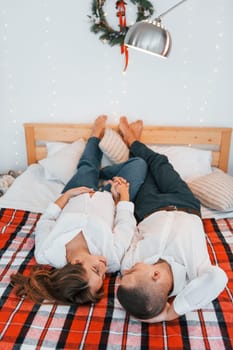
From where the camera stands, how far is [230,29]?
7.30ft

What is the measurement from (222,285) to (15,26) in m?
2.03

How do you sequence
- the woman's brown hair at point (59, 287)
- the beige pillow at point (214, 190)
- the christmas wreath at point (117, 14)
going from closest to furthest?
the woman's brown hair at point (59, 287) < the beige pillow at point (214, 190) < the christmas wreath at point (117, 14)

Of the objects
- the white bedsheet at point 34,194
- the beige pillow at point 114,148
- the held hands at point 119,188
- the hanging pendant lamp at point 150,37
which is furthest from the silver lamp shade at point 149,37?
the white bedsheet at point 34,194

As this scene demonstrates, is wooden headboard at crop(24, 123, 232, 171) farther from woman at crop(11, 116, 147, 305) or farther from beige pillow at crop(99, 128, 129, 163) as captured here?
woman at crop(11, 116, 147, 305)

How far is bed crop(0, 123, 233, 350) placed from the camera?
3.66ft

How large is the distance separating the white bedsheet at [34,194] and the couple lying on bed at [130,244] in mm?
161

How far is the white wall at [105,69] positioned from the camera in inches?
88.4

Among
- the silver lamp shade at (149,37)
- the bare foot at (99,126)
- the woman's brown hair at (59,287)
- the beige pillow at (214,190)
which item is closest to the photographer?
the woman's brown hair at (59,287)

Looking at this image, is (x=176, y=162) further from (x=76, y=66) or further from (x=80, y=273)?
(x=80, y=273)

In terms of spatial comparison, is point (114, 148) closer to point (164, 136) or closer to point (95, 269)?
point (164, 136)

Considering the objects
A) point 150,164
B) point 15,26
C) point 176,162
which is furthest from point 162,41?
point 15,26

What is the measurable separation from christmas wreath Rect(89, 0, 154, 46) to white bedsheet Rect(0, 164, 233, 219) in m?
0.97

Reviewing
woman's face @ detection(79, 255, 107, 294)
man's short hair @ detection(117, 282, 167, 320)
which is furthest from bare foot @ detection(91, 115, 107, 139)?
man's short hair @ detection(117, 282, 167, 320)

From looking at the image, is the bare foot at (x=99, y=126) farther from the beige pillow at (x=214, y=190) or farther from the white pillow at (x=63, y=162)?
the beige pillow at (x=214, y=190)
